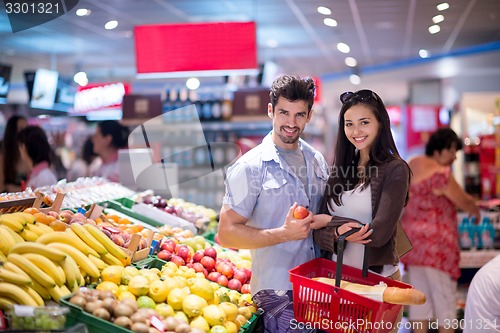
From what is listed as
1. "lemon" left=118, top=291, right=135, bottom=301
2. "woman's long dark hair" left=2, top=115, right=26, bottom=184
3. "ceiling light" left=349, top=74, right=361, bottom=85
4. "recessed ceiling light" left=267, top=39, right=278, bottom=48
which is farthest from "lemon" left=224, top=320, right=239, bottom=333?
"ceiling light" left=349, top=74, right=361, bottom=85

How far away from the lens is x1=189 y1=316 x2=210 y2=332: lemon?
2.94 metres

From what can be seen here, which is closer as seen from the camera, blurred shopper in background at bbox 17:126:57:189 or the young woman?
the young woman

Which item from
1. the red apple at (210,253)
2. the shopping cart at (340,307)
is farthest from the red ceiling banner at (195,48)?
the shopping cart at (340,307)

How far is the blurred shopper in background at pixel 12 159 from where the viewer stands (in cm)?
679

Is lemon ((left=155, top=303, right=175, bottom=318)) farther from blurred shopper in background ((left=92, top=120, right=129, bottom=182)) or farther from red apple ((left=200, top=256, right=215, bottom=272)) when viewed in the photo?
blurred shopper in background ((left=92, top=120, right=129, bottom=182))

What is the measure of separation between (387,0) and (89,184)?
16.1ft

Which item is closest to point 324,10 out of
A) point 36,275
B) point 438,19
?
point 438,19

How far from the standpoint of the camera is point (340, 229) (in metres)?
3.11

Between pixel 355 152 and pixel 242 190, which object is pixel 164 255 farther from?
pixel 355 152

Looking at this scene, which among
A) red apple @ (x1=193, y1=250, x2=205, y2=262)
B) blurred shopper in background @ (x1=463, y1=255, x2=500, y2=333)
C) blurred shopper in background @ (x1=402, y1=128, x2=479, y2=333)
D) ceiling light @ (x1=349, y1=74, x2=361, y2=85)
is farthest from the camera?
ceiling light @ (x1=349, y1=74, x2=361, y2=85)

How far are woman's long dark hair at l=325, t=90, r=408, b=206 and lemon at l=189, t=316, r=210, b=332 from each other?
3.29ft

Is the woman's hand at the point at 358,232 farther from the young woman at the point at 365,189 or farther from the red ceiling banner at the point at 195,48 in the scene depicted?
the red ceiling banner at the point at 195,48

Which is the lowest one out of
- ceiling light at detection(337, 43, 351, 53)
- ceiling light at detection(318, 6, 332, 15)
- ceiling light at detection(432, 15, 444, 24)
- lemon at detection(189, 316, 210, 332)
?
lemon at detection(189, 316, 210, 332)

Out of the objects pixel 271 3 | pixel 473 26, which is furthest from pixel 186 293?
pixel 473 26
